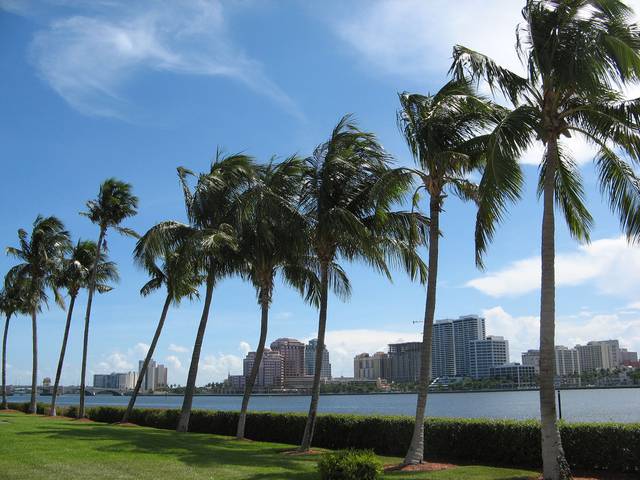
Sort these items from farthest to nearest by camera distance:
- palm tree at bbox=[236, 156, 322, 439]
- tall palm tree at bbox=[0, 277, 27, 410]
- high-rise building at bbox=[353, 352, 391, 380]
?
high-rise building at bbox=[353, 352, 391, 380] < tall palm tree at bbox=[0, 277, 27, 410] < palm tree at bbox=[236, 156, 322, 439]

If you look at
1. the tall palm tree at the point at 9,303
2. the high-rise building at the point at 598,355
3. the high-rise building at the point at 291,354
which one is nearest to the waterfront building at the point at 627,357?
the high-rise building at the point at 598,355

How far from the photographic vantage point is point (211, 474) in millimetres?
13461

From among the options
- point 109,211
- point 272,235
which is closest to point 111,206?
point 109,211

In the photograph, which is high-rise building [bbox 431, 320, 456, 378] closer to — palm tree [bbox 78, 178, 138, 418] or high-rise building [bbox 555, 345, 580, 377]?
high-rise building [bbox 555, 345, 580, 377]

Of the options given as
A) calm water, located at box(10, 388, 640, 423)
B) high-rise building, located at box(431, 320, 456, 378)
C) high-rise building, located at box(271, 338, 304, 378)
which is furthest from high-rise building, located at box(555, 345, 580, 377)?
high-rise building, located at box(271, 338, 304, 378)

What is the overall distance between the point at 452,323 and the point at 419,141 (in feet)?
332

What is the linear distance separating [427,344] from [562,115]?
6837 mm

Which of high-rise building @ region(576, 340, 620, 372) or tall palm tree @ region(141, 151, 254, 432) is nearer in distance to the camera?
tall palm tree @ region(141, 151, 254, 432)

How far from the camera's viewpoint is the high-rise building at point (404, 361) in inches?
5797

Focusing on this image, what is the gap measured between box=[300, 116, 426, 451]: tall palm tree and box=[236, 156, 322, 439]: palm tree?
0.99 meters

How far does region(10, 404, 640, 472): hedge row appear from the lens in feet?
49.0

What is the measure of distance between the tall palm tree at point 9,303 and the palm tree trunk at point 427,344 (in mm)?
34724

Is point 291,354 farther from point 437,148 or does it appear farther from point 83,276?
point 437,148

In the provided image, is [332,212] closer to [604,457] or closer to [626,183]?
[626,183]
